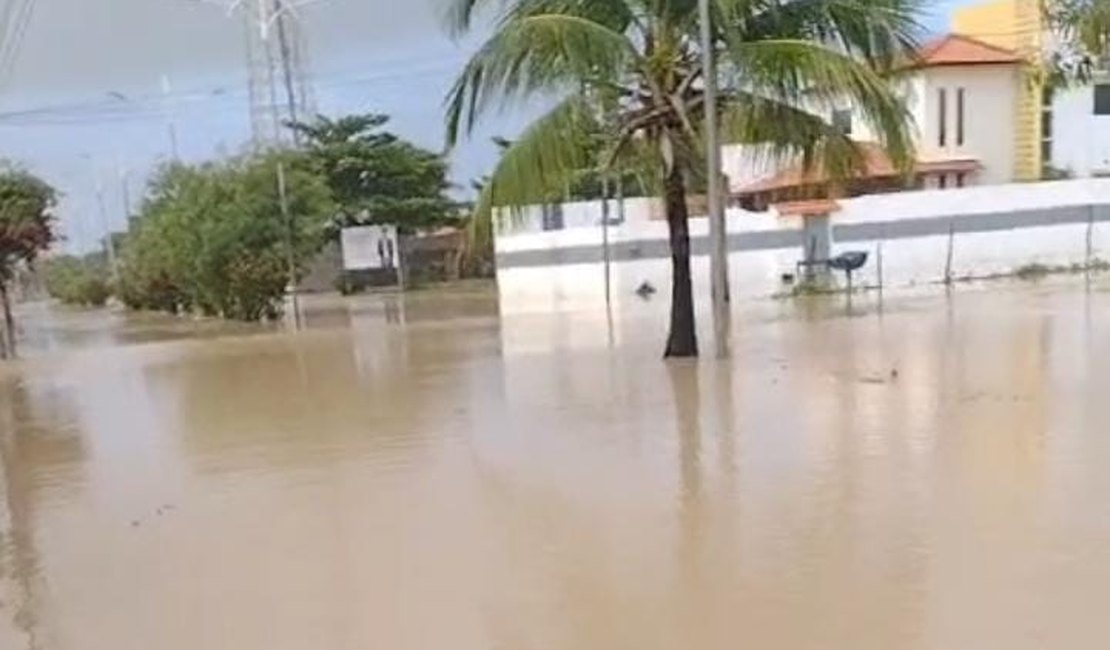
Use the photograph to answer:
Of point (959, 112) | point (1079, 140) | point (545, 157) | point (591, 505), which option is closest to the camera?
point (591, 505)

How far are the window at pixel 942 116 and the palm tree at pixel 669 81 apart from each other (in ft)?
70.3

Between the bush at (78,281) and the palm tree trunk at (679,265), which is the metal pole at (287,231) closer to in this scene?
the palm tree trunk at (679,265)

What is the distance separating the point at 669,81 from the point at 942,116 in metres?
22.3

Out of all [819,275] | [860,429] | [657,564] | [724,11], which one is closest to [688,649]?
[657,564]

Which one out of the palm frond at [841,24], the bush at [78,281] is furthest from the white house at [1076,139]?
the bush at [78,281]

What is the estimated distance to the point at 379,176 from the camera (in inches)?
1761

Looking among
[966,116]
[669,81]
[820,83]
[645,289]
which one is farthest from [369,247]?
[820,83]

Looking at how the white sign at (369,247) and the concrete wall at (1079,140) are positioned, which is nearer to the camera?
the concrete wall at (1079,140)

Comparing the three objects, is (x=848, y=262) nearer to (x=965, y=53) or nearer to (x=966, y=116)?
(x=966, y=116)

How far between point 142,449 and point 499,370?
5.41m

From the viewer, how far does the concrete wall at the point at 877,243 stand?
28.6m

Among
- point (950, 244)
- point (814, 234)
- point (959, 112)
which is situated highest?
point (959, 112)

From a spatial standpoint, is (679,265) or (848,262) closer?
(679,265)

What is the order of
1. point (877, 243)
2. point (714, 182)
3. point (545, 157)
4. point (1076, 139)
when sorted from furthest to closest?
point (1076, 139) < point (877, 243) < point (714, 182) < point (545, 157)
